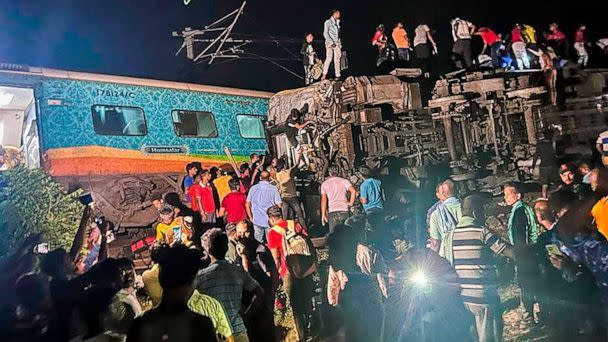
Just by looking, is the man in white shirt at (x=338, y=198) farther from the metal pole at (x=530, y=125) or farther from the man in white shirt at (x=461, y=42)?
the man in white shirt at (x=461, y=42)

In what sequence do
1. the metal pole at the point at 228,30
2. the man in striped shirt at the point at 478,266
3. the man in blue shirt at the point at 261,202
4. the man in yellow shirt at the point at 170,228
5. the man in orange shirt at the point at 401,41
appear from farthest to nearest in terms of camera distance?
1. the metal pole at the point at 228,30
2. the man in orange shirt at the point at 401,41
3. the man in blue shirt at the point at 261,202
4. the man in yellow shirt at the point at 170,228
5. the man in striped shirt at the point at 478,266

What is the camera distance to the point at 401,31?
550 inches

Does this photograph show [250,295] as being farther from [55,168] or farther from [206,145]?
[206,145]

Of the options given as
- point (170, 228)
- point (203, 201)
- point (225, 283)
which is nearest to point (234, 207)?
point (203, 201)

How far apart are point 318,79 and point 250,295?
32.2 feet

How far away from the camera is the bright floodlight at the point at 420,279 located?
4.93 m

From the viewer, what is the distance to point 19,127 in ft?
31.8

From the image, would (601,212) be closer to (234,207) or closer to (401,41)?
(234,207)

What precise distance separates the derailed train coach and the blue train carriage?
6.11ft

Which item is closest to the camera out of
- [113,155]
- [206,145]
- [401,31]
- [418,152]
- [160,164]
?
[113,155]

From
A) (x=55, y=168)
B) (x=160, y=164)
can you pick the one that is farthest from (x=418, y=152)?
(x=55, y=168)

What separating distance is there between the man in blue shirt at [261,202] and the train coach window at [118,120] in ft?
11.4

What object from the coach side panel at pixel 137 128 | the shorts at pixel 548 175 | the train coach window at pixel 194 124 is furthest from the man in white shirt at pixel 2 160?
the shorts at pixel 548 175

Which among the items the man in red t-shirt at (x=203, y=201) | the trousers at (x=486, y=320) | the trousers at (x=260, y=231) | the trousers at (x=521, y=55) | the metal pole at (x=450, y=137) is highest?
the trousers at (x=521, y=55)
